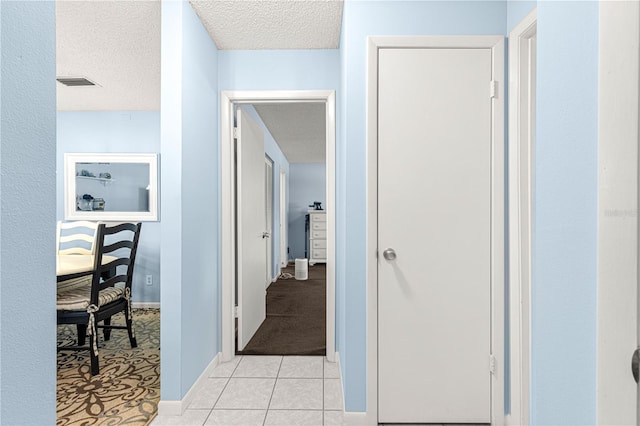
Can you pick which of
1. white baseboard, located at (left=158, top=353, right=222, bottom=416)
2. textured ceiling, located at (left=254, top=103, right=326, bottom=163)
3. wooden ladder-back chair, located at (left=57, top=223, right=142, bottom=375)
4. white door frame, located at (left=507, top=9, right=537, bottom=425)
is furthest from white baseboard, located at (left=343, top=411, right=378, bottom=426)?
textured ceiling, located at (left=254, top=103, right=326, bottom=163)

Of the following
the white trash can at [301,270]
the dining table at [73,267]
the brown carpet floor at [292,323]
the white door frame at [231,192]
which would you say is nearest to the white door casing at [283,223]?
the white trash can at [301,270]

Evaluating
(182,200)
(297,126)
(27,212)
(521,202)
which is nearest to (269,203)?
(297,126)

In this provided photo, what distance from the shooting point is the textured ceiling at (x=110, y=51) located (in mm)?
2207

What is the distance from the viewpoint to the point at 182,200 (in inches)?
79.9

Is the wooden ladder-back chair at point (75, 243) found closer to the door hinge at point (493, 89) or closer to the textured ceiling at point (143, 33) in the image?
the textured ceiling at point (143, 33)

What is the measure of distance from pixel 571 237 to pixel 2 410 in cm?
120

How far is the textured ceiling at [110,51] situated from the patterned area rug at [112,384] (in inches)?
96.0

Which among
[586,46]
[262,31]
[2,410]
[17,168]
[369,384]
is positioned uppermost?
[262,31]

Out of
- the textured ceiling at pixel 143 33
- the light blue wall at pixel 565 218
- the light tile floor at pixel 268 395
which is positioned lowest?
the light tile floor at pixel 268 395

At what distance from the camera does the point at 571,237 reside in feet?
2.27

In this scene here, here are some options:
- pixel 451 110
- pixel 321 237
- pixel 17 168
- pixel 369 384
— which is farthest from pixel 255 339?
pixel 321 237

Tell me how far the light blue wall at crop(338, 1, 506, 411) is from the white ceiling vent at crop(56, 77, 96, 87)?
2.81 meters

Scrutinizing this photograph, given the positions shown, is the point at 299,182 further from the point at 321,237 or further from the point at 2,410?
the point at 2,410

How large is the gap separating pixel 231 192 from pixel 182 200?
0.78m
